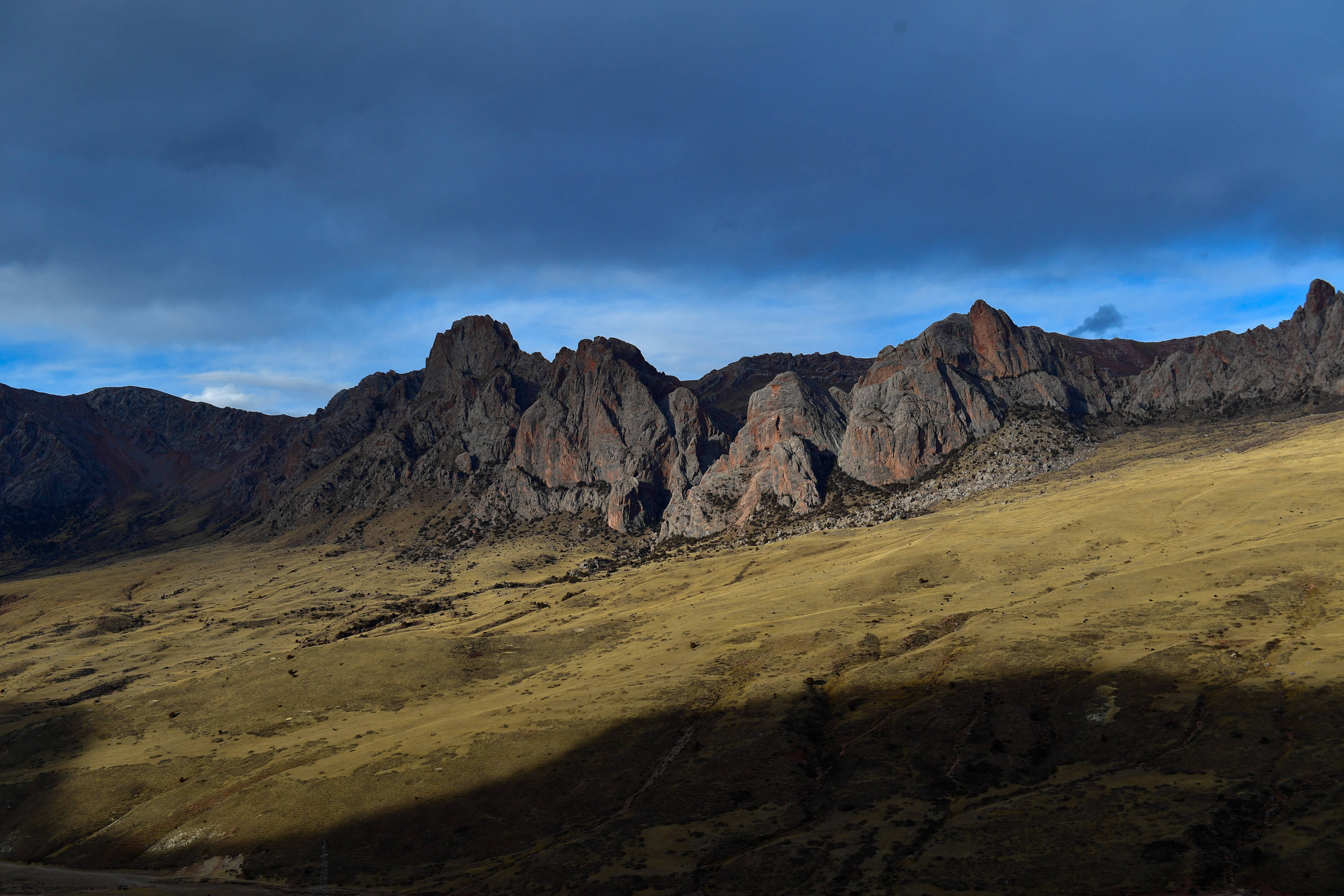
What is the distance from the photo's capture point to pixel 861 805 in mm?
55875

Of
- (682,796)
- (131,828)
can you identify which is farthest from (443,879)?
(131,828)

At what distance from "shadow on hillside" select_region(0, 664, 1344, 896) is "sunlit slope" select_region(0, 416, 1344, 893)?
0.87ft

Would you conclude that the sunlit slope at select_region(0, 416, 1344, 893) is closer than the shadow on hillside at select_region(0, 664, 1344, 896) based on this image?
No

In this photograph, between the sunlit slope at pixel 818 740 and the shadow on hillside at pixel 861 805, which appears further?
the sunlit slope at pixel 818 740

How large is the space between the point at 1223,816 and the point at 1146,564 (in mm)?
75227

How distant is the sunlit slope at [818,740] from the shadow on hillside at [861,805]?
10.4 inches

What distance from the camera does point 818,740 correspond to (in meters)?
69.2

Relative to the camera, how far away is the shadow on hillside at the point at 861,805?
142 ft

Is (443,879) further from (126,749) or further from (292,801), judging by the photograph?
(126,749)

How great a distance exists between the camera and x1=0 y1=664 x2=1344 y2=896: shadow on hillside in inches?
1702

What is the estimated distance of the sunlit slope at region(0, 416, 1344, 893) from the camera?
4694 centimetres

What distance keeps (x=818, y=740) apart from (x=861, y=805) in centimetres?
1333

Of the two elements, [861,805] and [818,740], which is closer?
[861,805]

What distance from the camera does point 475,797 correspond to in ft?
217
